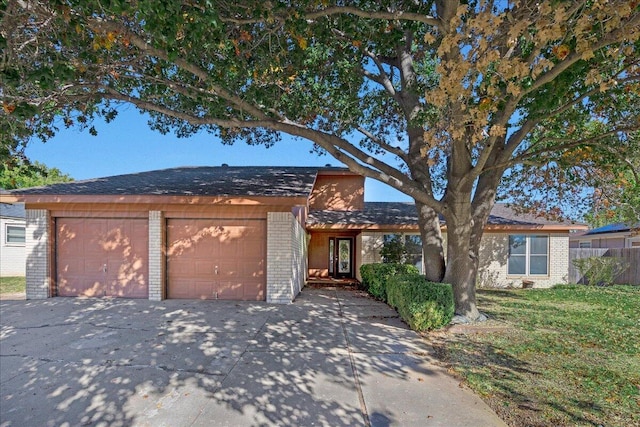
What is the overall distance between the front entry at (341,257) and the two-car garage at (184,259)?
7711 mm

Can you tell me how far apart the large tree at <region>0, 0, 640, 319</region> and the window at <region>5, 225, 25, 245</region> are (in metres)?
12.6

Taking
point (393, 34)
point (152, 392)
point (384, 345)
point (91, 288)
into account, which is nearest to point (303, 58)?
point (393, 34)

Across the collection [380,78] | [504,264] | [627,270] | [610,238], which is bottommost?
[627,270]

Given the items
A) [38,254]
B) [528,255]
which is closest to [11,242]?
[38,254]

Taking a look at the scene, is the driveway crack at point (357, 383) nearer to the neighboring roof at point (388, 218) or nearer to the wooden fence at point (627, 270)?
the neighboring roof at point (388, 218)

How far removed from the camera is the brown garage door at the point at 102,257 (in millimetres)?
9180

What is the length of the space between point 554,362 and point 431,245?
11.4ft

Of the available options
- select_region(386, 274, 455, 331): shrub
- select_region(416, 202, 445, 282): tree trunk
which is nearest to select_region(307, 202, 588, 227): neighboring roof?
select_region(416, 202, 445, 282): tree trunk

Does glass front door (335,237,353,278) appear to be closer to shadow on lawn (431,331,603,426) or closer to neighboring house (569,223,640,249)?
shadow on lawn (431,331,603,426)

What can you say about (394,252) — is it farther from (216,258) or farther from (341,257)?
(216,258)

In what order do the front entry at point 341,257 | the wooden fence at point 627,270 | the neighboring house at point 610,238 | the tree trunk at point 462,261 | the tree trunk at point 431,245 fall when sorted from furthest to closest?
the neighboring house at point 610,238 → the front entry at point 341,257 → the wooden fence at point 627,270 → the tree trunk at point 431,245 → the tree trunk at point 462,261

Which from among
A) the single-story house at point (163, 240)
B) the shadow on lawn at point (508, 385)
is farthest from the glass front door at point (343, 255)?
the shadow on lawn at point (508, 385)

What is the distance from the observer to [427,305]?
21.2ft

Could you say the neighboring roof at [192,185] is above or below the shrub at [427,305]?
→ above
